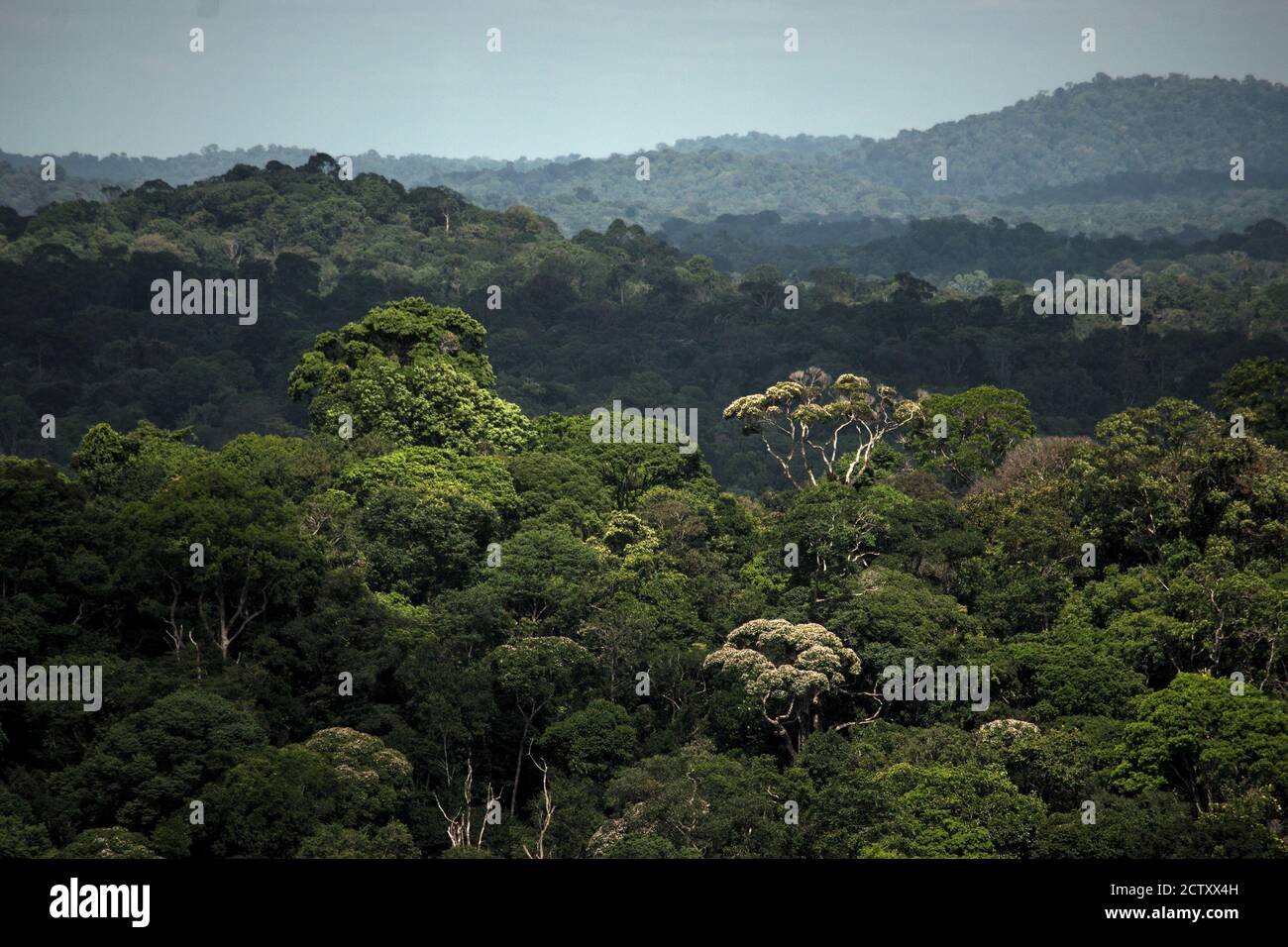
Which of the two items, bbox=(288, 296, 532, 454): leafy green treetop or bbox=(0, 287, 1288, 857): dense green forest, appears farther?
bbox=(288, 296, 532, 454): leafy green treetop

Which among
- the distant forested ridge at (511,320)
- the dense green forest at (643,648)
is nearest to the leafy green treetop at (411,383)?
the dense green forest at (643,648)

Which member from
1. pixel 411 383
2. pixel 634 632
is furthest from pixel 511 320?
pixel 634 632

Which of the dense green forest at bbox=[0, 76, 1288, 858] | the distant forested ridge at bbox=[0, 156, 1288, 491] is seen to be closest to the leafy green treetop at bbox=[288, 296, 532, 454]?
the dense green forest at bbox=[0, 76, 1288, 858]

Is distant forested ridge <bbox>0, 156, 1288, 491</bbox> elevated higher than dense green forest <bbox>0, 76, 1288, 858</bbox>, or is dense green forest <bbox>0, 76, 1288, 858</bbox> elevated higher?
distant forested ridge <bbox>0, 156, 1288, 491</bbox>

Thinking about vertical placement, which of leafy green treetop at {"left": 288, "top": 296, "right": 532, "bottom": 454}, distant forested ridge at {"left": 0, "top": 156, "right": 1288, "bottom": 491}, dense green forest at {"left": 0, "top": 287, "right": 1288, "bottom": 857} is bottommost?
dense green forest at {"left": 0, "top": 287, "right": 1288, "bottom": 857}

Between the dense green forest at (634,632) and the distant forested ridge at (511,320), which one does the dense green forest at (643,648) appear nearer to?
the dense green forest at (634,632)

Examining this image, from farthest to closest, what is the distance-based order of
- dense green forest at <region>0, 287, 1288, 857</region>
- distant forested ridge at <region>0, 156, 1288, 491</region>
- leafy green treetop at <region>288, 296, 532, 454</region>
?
distant forested ridge at <region>0, 156, 1288, 491</region> → leafy green treetop at <region>288, 296, 532, 454</region> → dense green forest at <region>0, 287, 1288, 857</region>

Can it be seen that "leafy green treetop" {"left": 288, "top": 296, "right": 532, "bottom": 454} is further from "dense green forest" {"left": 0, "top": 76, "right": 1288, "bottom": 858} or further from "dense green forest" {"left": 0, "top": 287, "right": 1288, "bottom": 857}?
"dense green forest" {"left": 0, "top": 287, "right": 1288, "bottom": 857}

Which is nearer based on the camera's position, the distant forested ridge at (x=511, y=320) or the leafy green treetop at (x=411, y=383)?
the leafy green treetop at (x=411, y=383)

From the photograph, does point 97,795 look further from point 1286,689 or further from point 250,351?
point 250,351

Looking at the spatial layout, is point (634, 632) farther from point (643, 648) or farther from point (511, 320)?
point (511, 320)

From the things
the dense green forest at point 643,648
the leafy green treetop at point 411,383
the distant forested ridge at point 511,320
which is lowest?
the dense green forest at point 643,648
